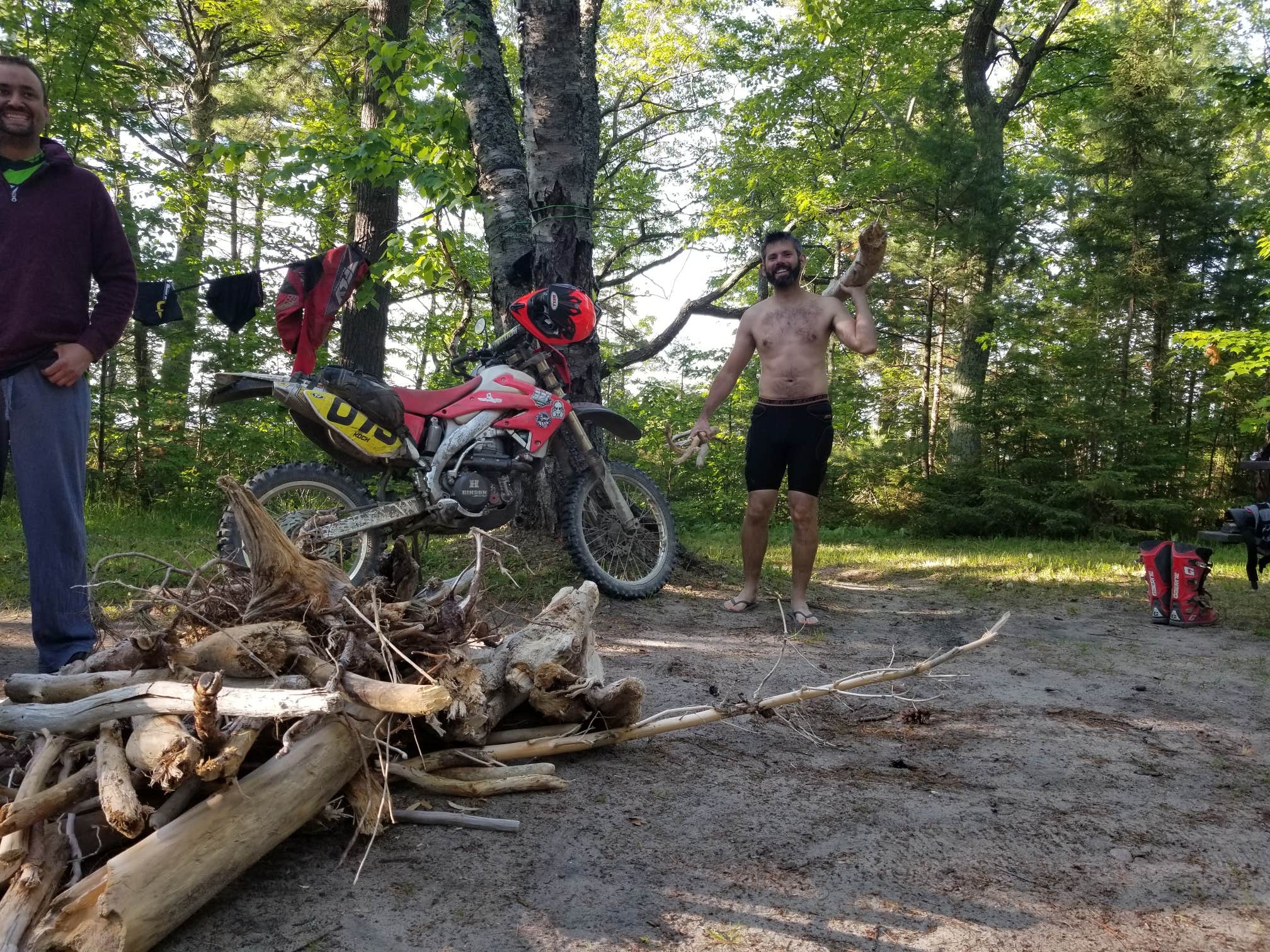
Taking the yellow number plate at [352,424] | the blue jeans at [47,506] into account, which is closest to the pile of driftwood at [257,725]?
the blue jeans at [47,506]

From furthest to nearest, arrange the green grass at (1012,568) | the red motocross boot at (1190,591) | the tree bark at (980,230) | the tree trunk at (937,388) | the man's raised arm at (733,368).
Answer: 1. the tree trunk at (937,388)
2. the tree bark at (980,230)
3. the green grass at (1012,568)
4. the man's raised arm at (733,368)
5. the red motocross boot at (1190,591)

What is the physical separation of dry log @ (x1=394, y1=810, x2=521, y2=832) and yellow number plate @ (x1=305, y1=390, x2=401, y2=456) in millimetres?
2688

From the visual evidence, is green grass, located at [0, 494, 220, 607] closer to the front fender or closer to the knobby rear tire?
the knobby rear tire

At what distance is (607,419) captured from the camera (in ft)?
17.5

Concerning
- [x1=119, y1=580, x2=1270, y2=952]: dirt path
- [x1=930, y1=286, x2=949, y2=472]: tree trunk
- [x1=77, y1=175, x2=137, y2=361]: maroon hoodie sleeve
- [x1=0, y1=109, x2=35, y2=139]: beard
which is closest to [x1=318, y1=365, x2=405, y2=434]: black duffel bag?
[x1=77, y1=175, x2=137, y2=361]: maroon hoodie sleeve

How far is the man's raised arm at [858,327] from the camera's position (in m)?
4.59

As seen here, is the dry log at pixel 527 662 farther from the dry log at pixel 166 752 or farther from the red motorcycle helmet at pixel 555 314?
the red motorcycle helmet at pixel 555 314

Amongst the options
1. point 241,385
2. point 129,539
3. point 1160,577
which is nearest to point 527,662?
point 241,385

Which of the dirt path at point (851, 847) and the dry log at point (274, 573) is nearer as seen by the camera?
the dirt path at point (851, 847)

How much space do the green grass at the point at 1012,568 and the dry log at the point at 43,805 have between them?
15.9 feet

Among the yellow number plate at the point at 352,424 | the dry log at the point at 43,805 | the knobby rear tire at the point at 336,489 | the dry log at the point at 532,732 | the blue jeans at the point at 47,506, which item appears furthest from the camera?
the knobby rear tire at the point at 336,489

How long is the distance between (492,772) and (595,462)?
302cm

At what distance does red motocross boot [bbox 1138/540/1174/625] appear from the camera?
511 cm

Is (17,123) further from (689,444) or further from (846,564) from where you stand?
(846,564)
